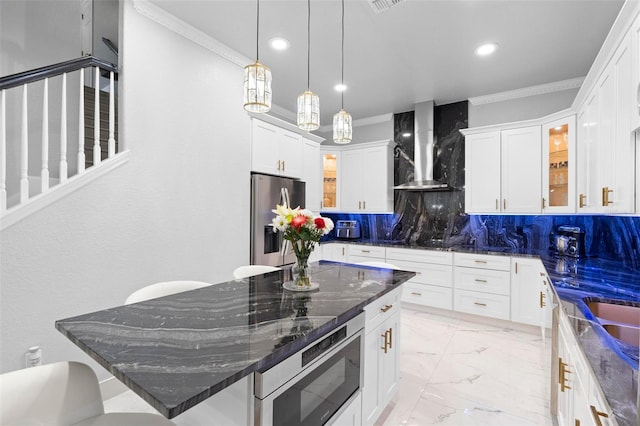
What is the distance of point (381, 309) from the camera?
175 centimetres

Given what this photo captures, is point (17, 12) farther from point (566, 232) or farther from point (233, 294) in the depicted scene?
point (566, 232)

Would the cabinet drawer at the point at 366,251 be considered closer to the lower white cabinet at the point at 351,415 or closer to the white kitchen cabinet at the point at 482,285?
the white kitchen cabinet at the point at 482,285

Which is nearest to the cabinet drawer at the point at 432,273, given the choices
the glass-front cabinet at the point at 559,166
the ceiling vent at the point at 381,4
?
the glass-front cabinet at the point at 559,166

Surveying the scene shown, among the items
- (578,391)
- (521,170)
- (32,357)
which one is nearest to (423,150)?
(521,170)

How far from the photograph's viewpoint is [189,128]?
8.58 feet

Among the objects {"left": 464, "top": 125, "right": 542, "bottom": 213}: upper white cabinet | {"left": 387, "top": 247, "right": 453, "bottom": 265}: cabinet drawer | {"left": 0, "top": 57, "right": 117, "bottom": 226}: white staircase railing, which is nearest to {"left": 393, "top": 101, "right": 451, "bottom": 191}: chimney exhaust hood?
{"left": 464, "top": 125, "right": 542, "bottom": 213}: upper white cabinet

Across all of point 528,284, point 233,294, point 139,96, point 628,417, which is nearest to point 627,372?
point 628,417

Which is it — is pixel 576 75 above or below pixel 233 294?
above

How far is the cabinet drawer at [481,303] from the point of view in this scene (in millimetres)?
3387

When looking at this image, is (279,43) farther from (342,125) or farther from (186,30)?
(342,125)

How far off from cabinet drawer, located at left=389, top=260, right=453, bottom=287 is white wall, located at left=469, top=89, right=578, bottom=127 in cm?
204

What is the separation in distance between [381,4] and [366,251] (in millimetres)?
3003

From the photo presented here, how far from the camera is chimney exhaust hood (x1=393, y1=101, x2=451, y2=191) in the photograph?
4.20 metres

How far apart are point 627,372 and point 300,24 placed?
2.81 m
